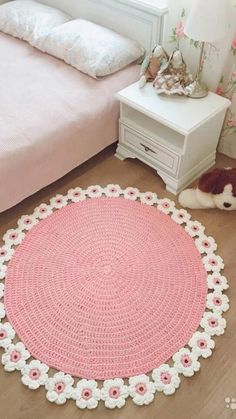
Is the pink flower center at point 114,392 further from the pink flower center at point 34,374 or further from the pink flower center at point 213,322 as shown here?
the pink flower center at point 213,322

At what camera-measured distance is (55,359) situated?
54.5 inches

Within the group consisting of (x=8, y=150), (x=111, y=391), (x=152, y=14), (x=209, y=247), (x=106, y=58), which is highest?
(x=152, y=14)

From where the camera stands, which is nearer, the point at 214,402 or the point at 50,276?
the point at 214,402

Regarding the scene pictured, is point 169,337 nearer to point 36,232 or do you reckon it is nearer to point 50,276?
point 50,276

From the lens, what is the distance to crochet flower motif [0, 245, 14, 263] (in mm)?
1686

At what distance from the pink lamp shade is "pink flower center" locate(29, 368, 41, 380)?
1.53 metres

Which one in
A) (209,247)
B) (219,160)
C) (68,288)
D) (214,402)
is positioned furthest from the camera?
(219,160)

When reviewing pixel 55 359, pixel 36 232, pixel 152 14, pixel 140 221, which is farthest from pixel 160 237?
pixel 152 14

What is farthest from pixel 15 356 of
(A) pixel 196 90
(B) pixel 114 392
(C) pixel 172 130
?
(A) pixel 196 90

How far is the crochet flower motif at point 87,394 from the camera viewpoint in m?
1.28

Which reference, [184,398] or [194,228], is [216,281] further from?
[184,398]

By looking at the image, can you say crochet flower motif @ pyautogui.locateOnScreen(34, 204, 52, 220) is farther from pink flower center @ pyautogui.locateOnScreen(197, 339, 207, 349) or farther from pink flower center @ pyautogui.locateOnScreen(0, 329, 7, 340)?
pink flower center @ pyautogui.locateOnScreen(197, 339, 207, 349)

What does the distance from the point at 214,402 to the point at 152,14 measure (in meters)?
1.86

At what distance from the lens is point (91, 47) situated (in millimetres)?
2023
